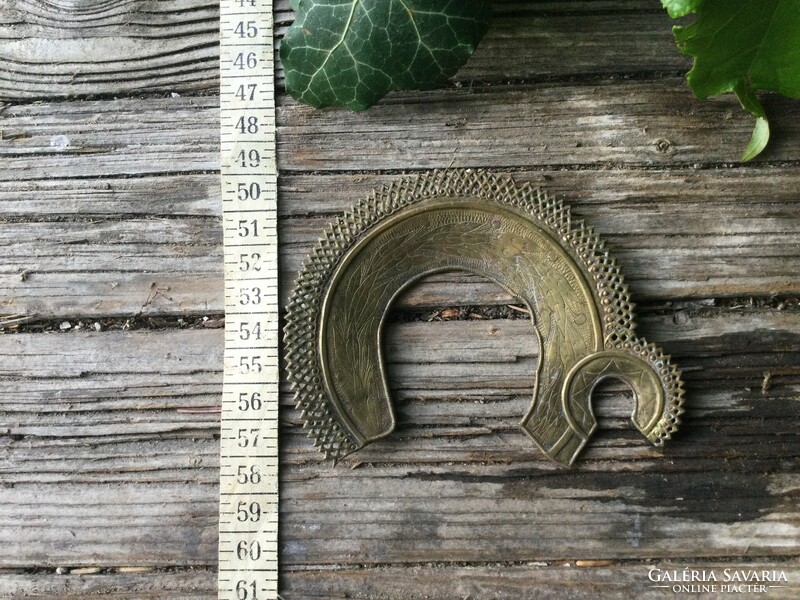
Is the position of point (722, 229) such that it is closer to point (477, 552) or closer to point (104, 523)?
point (477, 552)

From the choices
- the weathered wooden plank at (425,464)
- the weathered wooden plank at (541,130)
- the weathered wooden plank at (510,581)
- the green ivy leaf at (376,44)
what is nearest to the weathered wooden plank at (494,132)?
the weathered wooden plank at (541,130)

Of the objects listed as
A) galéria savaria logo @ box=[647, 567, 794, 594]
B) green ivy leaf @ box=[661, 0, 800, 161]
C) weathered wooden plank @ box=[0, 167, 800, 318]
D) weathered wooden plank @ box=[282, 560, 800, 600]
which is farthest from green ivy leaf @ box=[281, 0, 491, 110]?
galéria savaria logo @ box=[647, 567, 794, 594]

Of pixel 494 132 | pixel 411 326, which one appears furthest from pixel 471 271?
pixel 494 132

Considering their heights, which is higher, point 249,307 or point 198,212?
point 198,212

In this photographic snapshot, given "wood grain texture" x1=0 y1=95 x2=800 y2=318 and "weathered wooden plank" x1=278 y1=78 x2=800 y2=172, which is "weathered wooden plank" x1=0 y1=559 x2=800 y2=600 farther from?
"weathered wooden plank" x1=278 y1=78 x2=800 y2=172

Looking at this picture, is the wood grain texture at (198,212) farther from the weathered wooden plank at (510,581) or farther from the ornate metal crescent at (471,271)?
the weathered wooden plank at (510,581)

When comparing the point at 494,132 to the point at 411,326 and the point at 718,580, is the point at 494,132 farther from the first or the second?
the point at 718,580
